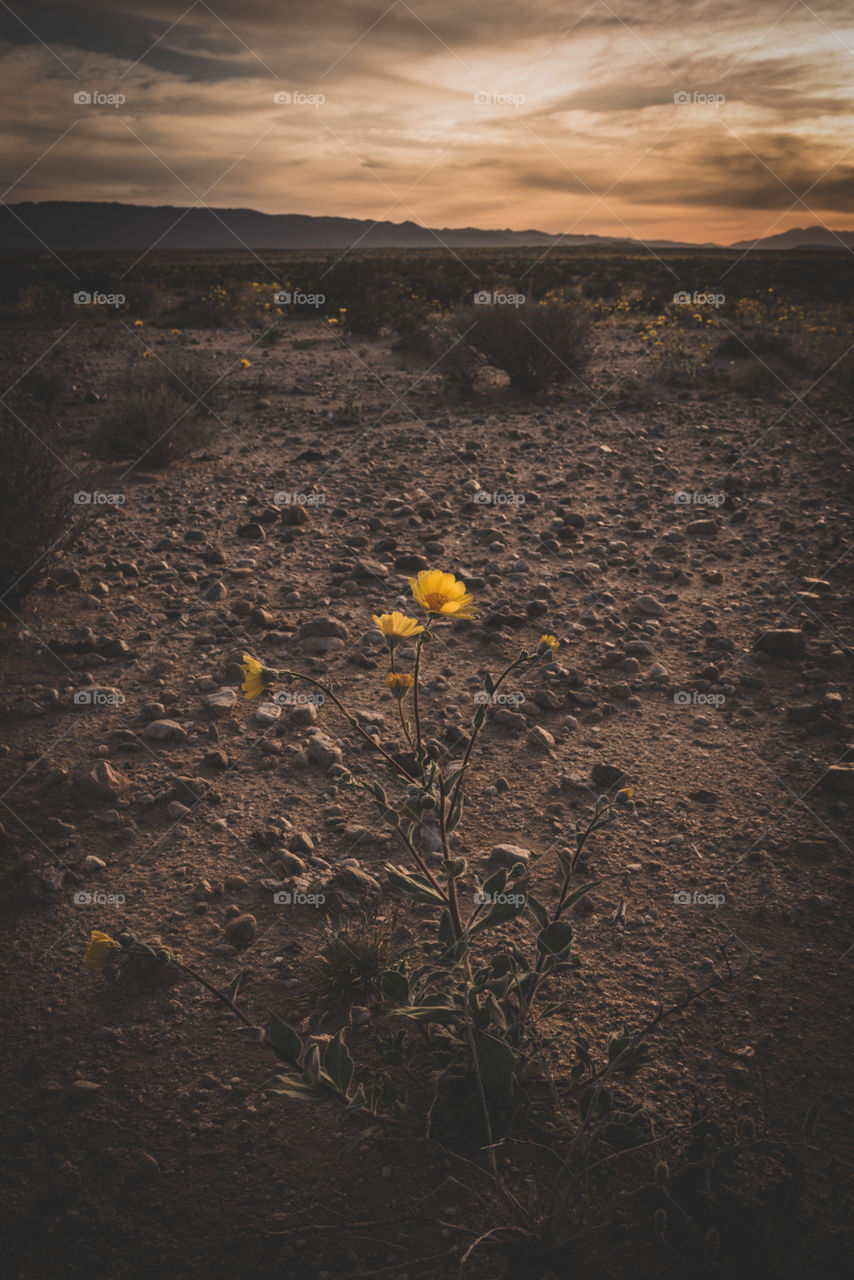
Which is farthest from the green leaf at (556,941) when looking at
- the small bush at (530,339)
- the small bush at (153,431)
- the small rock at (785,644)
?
the small bush at (530,339)

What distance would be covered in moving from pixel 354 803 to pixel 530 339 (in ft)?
25.0

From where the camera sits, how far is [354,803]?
3.05 m

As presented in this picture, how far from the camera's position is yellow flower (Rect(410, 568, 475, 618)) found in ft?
5.74

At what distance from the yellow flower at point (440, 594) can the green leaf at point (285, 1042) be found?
3.17ft

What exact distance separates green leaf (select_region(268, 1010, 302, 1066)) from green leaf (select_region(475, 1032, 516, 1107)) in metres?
0.43

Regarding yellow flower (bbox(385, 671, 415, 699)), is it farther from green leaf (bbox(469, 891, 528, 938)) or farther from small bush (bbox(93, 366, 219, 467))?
small bush (bbox(93, 366, 219, 467))

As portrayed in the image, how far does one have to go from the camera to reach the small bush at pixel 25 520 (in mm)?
4301

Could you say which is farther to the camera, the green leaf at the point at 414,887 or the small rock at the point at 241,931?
the small rock at the point at 241,931

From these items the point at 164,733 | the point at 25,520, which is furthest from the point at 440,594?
the point at 25,520

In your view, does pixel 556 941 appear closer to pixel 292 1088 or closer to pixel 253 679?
pixel 292 1088

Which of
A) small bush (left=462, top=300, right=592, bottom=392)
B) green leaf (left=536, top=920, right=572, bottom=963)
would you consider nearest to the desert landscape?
green leaf (left=536, top=920, right=572, bottom=963)

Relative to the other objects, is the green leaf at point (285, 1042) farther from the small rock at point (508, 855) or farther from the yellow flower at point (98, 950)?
the small rock at point (508, 855)

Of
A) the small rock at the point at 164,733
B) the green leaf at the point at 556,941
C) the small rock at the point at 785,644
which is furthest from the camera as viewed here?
the small rock at the point at 785,644

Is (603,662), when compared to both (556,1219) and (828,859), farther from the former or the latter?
(556,1219)
